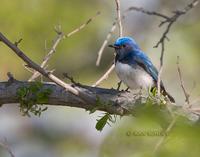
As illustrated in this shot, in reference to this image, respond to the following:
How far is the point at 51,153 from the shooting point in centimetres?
1007

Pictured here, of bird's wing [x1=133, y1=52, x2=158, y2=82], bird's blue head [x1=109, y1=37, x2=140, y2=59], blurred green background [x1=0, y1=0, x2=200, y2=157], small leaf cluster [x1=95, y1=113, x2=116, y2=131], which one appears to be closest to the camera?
small leaf cluster [x1=95, y1=113, x2=116, y2=131]

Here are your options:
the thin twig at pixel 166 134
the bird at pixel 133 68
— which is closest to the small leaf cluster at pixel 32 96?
the bird at pixel 133 68

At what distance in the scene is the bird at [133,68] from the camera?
183 inches

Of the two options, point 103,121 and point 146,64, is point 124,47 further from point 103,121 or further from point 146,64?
point 103,121

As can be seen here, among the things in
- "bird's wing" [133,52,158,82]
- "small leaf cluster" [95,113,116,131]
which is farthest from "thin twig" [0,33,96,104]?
"bird's wing" [133,52,158,82]

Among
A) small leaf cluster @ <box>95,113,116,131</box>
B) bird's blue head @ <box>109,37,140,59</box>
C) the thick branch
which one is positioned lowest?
small leaf cluster @ <box>95,113,116,131</box>

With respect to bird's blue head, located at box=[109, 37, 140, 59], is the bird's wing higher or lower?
lower

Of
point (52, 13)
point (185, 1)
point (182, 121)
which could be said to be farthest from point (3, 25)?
point (182, 121)

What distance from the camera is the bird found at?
15.3 feet

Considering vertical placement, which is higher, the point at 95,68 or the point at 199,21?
the point at 199,21

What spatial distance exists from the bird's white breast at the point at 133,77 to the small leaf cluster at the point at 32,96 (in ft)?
4.19

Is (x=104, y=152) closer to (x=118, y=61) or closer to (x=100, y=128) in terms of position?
(x=100, y=128)

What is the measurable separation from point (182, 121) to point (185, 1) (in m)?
7.60

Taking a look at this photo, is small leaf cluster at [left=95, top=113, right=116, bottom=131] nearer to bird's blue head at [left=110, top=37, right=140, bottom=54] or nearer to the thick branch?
the thick branch
